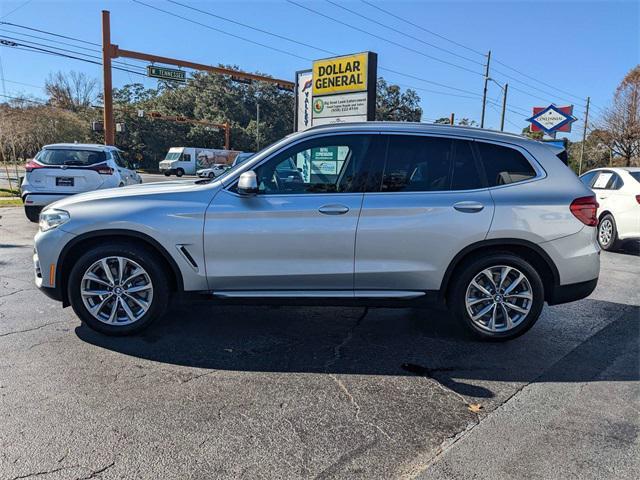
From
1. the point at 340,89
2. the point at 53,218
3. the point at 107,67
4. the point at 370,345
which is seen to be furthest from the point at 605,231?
the point at 107,67

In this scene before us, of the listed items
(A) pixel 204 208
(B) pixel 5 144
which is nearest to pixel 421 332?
(A) pixel 204 208

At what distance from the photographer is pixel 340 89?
13203mm

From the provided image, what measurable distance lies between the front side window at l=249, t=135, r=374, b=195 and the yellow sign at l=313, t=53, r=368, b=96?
29.1ft

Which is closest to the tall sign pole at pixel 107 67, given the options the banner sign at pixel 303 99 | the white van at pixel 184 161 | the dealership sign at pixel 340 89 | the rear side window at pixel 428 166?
the banner sign at pixel 303 99

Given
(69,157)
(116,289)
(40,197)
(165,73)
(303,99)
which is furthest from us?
(165,73)

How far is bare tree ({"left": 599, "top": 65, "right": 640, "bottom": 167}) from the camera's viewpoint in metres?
34.9

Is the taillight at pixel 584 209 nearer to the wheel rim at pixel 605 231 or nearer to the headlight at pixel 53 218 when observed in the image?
the headlight at pixel 53 218

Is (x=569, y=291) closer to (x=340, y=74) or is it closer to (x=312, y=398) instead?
(x=312, y=398)

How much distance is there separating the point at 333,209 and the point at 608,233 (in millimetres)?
7698

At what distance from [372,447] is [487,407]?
96cm

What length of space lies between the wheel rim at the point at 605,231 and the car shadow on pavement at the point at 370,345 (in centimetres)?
478

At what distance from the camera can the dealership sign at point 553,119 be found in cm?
1788

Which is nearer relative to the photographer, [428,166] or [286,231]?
Answer: [286,231]

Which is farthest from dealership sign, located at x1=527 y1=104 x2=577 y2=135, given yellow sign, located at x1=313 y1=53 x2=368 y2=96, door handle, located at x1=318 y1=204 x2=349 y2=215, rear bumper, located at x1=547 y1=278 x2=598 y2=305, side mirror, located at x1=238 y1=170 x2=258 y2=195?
side mirror, located at x1=238 y1=170 x2=258 y2=195
